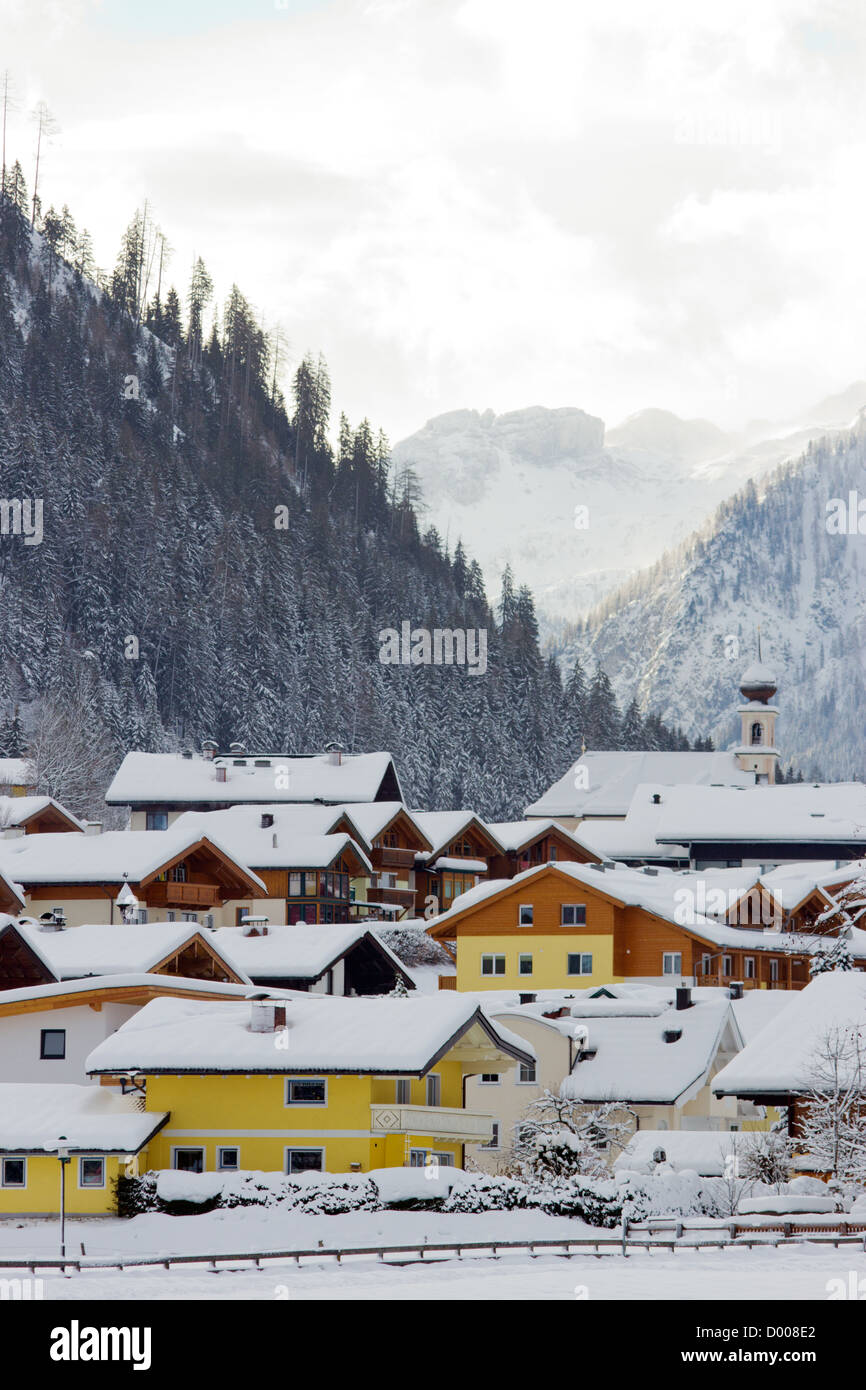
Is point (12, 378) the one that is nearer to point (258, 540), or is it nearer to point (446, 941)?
point (258, 540)

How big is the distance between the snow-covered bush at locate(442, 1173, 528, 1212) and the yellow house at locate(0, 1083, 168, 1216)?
7.15 metres

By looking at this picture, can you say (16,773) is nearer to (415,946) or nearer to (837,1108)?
(415,946)

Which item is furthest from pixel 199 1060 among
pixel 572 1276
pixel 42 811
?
pixel 42 811

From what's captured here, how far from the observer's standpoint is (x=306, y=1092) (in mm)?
48125

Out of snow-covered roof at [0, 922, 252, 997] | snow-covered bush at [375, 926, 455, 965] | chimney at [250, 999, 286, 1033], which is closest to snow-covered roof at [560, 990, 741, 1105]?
snow-covered roof at [0, 922, 252, 997]

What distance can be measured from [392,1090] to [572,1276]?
17.0 metres

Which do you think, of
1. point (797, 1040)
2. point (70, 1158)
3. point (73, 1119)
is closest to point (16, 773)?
point (73, 1119)

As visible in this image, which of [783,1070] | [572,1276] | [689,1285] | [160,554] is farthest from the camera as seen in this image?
[160,554]

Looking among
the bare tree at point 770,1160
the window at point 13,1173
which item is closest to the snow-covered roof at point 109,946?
the window at point 13,1173

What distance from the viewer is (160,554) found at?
17312 cm

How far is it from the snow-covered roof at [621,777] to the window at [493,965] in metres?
63.8

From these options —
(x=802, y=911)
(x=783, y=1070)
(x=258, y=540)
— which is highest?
(x=258, y=540)

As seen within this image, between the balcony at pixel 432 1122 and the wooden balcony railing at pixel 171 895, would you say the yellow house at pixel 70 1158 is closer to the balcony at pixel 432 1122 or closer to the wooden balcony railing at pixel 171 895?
the balcony at pixel 432 1122

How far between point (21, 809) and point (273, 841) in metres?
13.4
